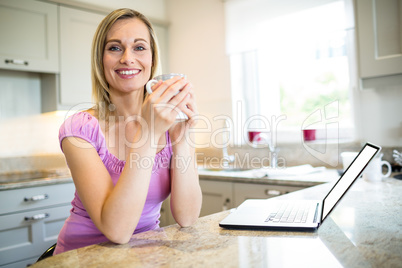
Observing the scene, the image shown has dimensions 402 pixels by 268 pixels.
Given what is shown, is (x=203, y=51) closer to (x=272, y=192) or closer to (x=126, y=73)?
(x=272, y=192)

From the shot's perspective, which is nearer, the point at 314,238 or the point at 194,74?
the point at 314,238

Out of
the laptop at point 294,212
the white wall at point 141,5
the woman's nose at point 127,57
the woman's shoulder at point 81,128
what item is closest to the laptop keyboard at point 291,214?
the laptop at point 294,212

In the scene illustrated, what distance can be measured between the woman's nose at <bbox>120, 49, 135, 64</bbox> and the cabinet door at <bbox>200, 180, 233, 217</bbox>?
1.48 metres

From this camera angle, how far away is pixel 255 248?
2.58ft

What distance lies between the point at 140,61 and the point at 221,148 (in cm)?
219

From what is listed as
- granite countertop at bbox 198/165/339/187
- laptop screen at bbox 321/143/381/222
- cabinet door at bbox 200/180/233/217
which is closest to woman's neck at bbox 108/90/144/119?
laptop screen at bbox 321/143/381/222

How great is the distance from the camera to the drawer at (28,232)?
2.33 metres

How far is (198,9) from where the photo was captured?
3.60 metres

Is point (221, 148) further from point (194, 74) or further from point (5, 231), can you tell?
point (5, 231)

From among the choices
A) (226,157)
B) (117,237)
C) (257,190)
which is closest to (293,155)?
(226,157)

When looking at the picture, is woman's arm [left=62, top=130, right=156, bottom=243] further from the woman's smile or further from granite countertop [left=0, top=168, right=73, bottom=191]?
granite countertop [left=0, top=168, right=73, bottom=191]

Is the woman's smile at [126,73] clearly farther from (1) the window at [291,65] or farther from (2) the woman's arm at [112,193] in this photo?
(1) the window at [291,65]

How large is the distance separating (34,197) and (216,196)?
4.16ft

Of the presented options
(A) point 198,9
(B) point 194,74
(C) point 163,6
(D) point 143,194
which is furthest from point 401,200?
(C) point 163,6
